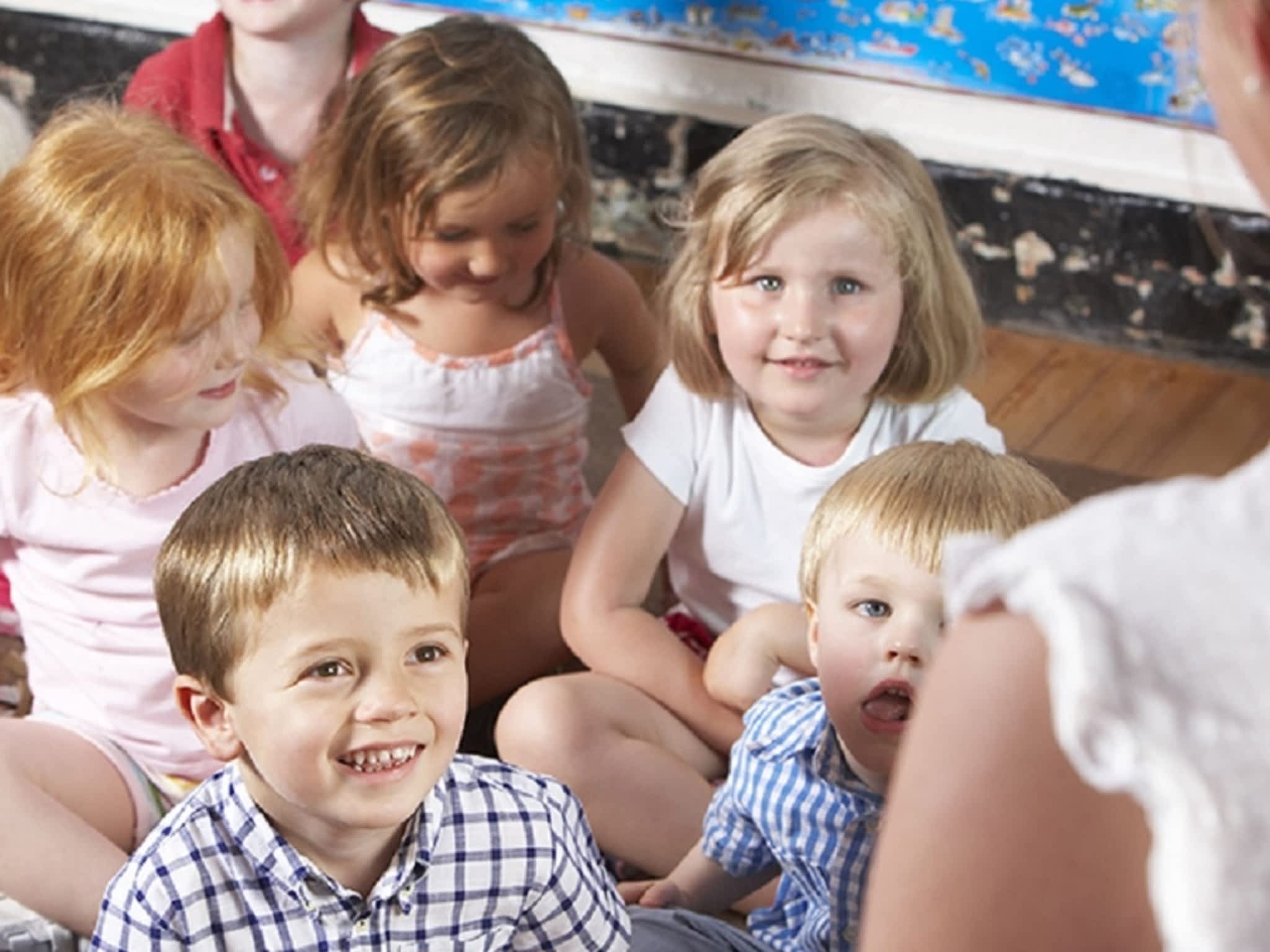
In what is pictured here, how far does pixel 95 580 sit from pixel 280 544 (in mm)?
583

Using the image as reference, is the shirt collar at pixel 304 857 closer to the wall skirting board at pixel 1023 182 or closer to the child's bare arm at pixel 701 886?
the child's bare arm at pixel 701 886

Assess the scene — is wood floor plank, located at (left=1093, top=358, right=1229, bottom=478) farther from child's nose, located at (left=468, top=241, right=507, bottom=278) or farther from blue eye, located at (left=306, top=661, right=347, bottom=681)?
blue eye, located at (left=306, top=661, right=347, bottom=681)

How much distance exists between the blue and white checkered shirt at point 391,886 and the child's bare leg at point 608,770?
0.42 metres

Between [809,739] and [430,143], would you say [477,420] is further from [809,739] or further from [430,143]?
[809,739]

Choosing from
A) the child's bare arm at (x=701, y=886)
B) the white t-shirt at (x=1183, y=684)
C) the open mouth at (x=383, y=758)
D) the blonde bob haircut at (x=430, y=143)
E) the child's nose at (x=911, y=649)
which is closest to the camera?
the white t-shirt at (x=1183, y=684)

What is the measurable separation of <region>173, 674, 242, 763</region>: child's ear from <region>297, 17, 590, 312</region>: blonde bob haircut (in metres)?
0.82

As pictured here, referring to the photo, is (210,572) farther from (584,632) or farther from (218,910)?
(584,632)

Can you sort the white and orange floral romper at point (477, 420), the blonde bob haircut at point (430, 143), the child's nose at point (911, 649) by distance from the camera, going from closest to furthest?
the child's nose at point (911, 649), the blonde bob haircut at point (430, 143), the white and orange floral romper at point (477, 420)

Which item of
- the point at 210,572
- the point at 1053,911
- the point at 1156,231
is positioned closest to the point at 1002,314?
the point at 1156,231

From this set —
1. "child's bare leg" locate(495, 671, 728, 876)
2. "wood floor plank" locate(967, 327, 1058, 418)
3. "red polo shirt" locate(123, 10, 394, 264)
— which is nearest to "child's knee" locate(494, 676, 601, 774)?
"child's bare leg" locate(495, 671, 728, 876)

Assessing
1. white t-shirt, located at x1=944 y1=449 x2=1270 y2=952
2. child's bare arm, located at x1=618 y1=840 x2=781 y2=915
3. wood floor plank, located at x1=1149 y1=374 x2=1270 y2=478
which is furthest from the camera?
wood floor plank, located at x1=1149 y1=374 x2=1270 y2=478

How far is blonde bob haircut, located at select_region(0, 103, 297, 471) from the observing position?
1.60 metres

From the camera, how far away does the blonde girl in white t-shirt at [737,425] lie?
170 cm

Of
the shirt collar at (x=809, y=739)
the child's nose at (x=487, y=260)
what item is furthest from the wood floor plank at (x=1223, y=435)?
the shirt collar at (x=809, y=739)
